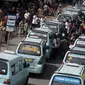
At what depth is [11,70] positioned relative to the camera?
57.5ft

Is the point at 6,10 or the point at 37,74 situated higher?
the point at 6,10

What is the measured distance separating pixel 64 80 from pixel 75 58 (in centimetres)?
583

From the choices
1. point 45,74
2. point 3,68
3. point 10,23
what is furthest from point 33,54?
point 3,68

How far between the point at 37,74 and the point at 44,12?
75.1ft

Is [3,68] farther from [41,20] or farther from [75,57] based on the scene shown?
[41,20]

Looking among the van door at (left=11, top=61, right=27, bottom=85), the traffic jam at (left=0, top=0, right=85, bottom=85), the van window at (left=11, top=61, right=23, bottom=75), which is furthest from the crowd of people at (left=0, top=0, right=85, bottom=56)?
the van window at (left=11, top=61, right=23, bottom=75)

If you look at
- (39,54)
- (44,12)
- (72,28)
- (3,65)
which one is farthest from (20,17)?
(3,65)

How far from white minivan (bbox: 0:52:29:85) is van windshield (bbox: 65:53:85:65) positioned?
10.9 ft

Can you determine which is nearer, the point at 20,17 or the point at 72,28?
the point at 72,28

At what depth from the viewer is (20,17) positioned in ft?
125

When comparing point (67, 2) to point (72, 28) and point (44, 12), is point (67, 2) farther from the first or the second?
point (72, 28)

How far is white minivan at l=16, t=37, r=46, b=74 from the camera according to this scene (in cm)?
2233

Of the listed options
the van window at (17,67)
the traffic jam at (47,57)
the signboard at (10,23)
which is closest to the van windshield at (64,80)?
the traffic jam at (47,57)

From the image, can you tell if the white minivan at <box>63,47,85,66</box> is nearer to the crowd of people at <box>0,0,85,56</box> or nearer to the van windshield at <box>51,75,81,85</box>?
the crowd of people at <box>0,0,85,56</box>
